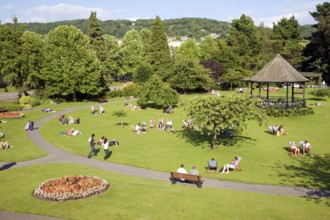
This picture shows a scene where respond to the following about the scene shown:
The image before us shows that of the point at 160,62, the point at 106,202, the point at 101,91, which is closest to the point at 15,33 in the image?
the point at 101,91

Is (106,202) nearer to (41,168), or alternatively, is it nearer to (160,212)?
(160,212)

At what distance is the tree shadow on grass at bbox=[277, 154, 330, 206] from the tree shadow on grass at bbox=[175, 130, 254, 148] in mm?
6645

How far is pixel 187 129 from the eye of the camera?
123 ft

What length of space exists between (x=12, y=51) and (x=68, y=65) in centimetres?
1158

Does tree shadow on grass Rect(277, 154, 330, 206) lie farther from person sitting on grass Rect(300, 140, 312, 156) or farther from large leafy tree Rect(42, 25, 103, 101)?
large leafy tree Rect(42, 25, 103, 101)

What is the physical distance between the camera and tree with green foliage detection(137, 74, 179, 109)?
52094 mm

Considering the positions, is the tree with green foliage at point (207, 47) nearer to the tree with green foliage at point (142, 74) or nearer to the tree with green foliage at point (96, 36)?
the tree with green foliage at point (142, 74)

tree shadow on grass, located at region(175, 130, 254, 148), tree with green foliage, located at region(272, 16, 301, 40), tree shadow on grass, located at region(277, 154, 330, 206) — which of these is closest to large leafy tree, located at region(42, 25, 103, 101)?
tree shadow on grass, located at region(175, 130, 254, 148)

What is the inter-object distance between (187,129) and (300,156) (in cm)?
1343

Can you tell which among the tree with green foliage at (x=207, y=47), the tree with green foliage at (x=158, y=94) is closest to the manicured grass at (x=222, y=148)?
the tree with green foliage at (x=158, y=94)

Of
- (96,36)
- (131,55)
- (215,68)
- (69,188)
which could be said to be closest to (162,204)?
(69,188)

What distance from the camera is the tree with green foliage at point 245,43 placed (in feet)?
276

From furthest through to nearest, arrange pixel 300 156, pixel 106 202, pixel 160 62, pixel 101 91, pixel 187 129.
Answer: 1. pixel 160 62
2. pixel 101 91
3. pixel 187 129
4. pixel 300 156
5. pixel 106 202

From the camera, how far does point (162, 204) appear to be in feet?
53.0
